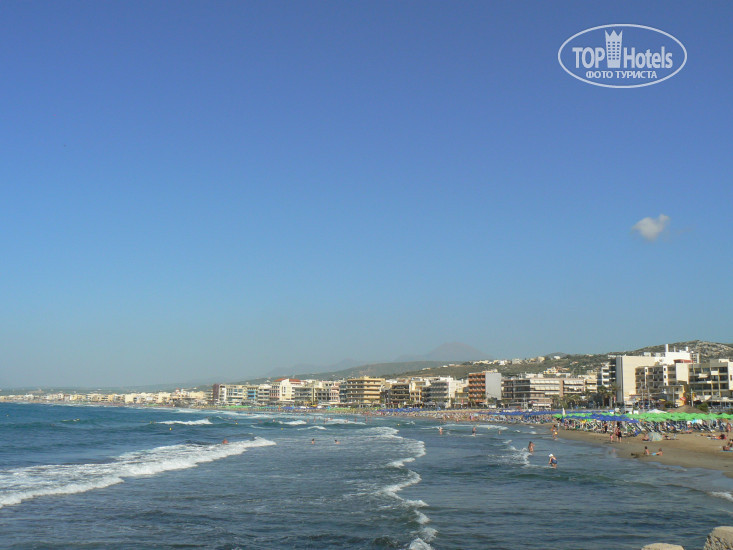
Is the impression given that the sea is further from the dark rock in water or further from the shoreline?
the dark rock in water

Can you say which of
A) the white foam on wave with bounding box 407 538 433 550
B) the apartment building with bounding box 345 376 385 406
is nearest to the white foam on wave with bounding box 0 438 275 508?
the white foam on wave with bounding box 407 538 433 550

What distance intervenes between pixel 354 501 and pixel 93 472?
1789cm

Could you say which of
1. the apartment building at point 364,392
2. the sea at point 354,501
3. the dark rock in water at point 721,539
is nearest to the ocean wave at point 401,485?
the sea at point 354,501

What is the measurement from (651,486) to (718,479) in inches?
192

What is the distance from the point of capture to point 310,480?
108 feet

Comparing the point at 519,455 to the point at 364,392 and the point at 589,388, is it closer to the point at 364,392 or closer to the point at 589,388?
the point at 589,388

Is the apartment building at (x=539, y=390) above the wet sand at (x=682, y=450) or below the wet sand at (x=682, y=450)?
below

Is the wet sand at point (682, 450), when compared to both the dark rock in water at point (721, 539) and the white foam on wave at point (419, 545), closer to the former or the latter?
the white foam on wave at point (419, 545)

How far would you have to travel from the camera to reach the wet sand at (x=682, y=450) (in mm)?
39688

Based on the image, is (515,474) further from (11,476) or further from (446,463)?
(11,476)

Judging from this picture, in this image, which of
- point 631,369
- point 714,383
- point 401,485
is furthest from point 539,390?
point 401,485

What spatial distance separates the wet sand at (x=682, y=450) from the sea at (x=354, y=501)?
2.14m

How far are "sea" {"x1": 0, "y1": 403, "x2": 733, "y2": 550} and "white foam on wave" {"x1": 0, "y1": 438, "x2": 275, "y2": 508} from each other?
11 centimetres

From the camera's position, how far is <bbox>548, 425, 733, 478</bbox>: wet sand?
39688mm
